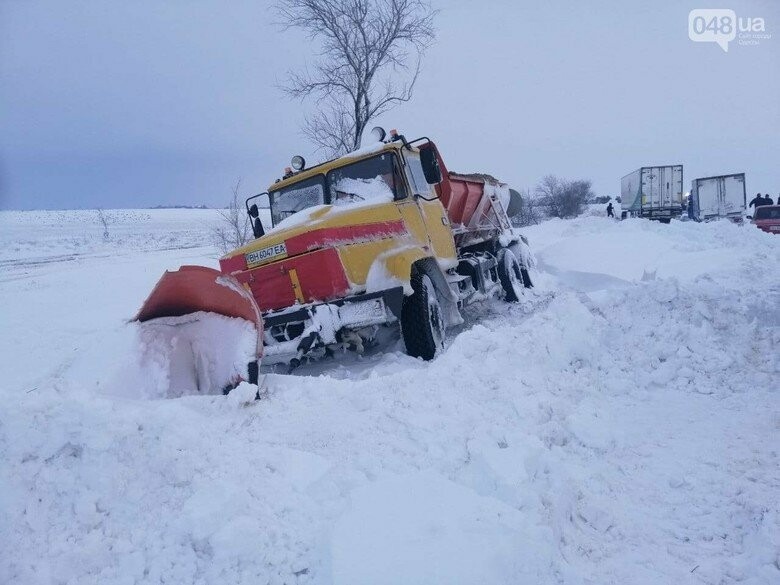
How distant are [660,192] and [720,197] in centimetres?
272

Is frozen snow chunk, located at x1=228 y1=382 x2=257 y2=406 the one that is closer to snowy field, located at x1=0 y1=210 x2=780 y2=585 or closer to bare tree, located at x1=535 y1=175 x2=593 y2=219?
snowy field, located at x1=0 y1=210 x2=780 y2=585

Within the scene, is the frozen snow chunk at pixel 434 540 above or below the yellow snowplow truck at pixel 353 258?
below

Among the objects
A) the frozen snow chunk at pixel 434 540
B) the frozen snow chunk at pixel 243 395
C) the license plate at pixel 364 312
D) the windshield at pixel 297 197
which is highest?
the windshield at pixel 297 197

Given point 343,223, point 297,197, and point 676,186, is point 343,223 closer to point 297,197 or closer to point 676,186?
point 297,197

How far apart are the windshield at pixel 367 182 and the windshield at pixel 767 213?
1733 centimetres

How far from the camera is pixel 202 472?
246 centimetres

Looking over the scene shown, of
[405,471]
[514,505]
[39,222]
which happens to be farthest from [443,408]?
[39,222]

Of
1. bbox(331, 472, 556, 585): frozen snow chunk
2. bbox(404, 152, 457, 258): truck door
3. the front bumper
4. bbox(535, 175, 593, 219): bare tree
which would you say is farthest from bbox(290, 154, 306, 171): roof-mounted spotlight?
bbox(535, 175, 593, 219): bare tree

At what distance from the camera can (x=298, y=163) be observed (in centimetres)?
638

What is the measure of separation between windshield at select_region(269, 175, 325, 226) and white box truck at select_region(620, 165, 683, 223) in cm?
2474

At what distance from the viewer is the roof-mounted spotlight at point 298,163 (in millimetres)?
6348

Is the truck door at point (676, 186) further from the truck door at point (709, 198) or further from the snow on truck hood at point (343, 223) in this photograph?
the snow on truck hood at point (343, 223)

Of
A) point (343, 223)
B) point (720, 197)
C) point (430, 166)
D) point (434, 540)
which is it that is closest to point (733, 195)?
point (720, 197)

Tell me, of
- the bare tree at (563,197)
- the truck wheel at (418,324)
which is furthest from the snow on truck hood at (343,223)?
the bare tree at (563,197)
